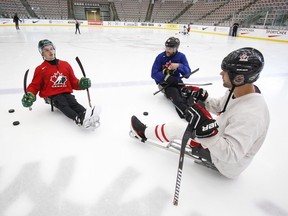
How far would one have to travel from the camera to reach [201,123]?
3.26 ft

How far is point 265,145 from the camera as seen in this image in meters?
1.88

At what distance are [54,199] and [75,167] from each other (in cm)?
30

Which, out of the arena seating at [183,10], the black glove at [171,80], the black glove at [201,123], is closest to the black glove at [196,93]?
the black glove at [201,123]

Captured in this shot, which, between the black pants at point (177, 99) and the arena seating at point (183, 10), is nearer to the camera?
the black pants at point (177, 99)

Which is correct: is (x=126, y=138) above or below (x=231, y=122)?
below

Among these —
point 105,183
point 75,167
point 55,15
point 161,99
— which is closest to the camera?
point 105,183

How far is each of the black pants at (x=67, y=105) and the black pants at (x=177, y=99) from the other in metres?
1.14

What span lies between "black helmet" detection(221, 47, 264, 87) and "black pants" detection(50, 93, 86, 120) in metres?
1.50

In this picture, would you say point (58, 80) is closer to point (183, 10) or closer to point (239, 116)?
point (239, 116)

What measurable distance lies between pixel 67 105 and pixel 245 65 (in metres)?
1.78

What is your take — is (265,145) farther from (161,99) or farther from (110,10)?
(110,10)

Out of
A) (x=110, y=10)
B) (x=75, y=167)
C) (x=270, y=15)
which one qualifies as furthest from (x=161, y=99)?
(x=110, y=10)

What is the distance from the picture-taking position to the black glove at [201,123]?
99 centimetres

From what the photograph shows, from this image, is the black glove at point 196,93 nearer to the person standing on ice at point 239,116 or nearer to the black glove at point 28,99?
the person standing on ice at point 239,116
